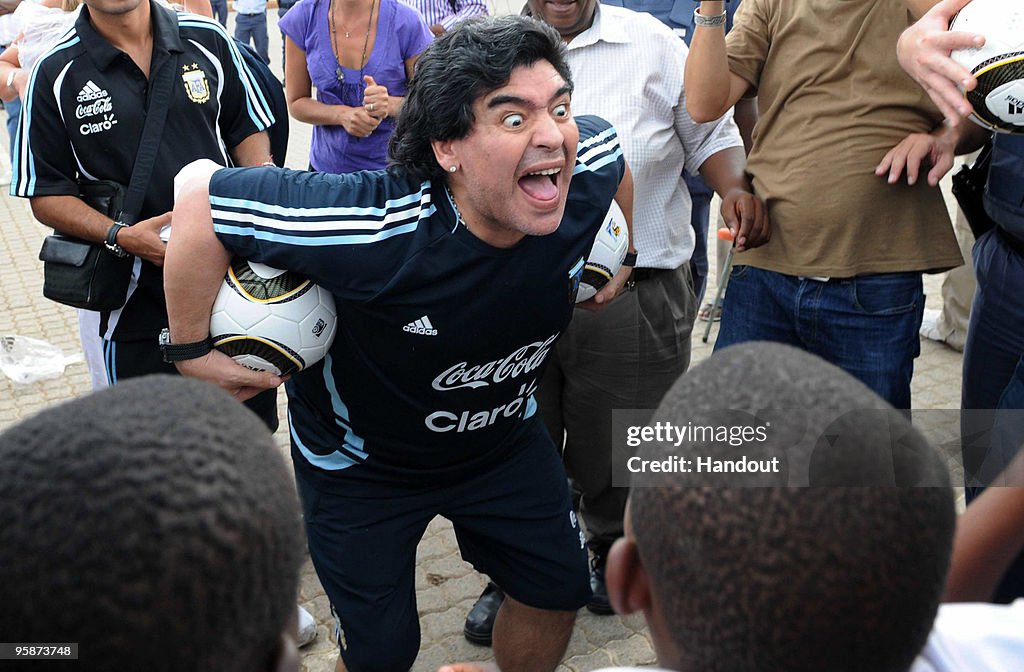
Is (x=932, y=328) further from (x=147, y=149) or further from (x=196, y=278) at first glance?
(x=196, y=278)

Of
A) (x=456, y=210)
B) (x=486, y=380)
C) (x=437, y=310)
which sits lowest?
(x=486, y=380)

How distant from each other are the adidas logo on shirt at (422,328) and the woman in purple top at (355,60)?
2530 mm

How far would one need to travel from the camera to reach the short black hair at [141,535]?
110 centimetres

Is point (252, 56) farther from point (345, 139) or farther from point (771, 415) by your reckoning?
point (771, 415)

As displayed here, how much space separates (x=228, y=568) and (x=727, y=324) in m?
2.67

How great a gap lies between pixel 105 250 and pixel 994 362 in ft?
9.68

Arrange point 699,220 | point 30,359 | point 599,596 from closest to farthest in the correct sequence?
1. point 599,596
2. point 699,220
3. point 30,359

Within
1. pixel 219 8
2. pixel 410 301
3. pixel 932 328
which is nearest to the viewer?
pixel 410 301

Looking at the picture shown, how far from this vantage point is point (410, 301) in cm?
267

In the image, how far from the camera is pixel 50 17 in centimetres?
437

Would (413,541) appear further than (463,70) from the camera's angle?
Yes

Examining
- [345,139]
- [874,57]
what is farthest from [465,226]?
[345,139]

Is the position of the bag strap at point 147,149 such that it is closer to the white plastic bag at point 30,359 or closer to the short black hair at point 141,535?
the short black hair at point 141,535

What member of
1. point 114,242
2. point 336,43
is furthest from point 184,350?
point 336,43
